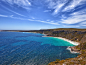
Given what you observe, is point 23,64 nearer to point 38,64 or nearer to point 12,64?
point 12,64

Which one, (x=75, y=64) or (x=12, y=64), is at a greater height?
(x=75, y=64)

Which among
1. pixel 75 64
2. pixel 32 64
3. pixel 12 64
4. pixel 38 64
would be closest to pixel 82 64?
pixel 75 64

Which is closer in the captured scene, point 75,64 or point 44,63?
point 75,64

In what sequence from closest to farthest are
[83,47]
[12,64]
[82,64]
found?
[82,64] < [12,64] < [83,47]

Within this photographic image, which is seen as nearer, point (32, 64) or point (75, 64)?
point (75, 64)

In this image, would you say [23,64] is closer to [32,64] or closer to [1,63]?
[32,64]

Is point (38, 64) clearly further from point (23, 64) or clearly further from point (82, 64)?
point (82, 64)

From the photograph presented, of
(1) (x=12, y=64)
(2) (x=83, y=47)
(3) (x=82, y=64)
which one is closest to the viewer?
(3) (x=82, y=64)

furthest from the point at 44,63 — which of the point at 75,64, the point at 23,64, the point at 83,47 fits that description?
the point at 83,47

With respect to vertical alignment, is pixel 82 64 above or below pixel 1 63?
above
